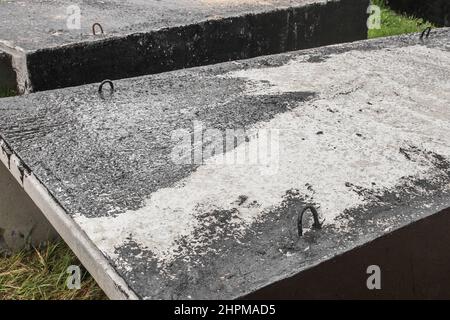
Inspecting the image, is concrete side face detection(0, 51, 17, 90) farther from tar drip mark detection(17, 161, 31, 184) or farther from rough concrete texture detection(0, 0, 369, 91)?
tar drip mark detection(17, 161, 31, 184)

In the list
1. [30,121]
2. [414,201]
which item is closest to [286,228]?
[414,201]

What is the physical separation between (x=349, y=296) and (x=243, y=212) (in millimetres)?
319

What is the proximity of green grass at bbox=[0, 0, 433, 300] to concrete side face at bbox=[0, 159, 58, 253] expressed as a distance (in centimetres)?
5

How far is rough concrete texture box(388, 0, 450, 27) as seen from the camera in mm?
6018

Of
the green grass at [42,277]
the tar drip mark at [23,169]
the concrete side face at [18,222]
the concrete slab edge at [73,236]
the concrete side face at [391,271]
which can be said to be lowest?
the green grass at [42,277]

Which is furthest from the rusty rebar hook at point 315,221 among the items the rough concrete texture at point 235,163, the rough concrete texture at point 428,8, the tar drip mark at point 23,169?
the rough concrete texture at point 428,8

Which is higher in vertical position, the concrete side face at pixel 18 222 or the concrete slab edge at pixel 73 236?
the concrete slab edge at pixel 73 236

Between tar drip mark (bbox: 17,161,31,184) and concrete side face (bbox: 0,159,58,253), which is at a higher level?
tar drip mark (bbox: 17,161,31,184)

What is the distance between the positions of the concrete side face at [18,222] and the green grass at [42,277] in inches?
1.9

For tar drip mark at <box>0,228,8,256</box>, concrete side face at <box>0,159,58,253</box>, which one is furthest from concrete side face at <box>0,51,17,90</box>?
tar drip mark at <box>0,228,8,256</box>

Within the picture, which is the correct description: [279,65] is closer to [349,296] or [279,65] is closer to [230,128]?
[230,128]

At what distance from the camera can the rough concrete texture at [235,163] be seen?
1.39m

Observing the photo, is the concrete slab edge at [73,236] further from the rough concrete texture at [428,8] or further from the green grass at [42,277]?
the rough concrete texture at [428,8]

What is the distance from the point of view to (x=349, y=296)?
1.47 meters
